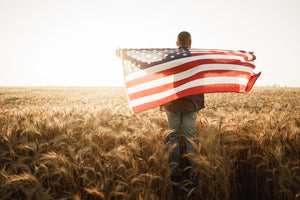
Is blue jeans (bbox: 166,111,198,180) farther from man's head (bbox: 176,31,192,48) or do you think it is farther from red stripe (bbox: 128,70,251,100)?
man's head (bbox: 176,31,192,48)

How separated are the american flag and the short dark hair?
11 cm

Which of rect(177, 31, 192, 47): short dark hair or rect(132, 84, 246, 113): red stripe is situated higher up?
rect(177, 31, 192, 47): short dark hair

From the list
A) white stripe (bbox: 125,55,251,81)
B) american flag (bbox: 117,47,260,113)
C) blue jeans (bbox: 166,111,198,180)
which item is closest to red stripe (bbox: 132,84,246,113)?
american flag (bbox: 117,47,260,113)

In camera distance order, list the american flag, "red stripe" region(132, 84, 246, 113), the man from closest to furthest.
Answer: the man → "red stripe" region(132, 84, 246, 113) → the american flag

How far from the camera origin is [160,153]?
78.1 inches

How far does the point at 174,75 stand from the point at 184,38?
772 millimetres

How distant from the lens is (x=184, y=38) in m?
2.79

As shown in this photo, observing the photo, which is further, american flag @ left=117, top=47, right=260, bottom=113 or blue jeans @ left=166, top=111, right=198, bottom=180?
american flag @ left=117, top=47, right=260, bottom=113

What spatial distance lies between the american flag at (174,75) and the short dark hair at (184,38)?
0.35ft

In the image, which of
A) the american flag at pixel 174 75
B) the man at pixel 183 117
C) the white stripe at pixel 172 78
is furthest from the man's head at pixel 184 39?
the white stripe at pixel 172 78

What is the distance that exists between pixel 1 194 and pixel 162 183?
2.09 m

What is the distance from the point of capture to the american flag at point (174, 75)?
283 centimetres

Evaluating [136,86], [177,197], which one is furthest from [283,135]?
[136,86]

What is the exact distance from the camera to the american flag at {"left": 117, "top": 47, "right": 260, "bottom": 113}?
2.83 metres
